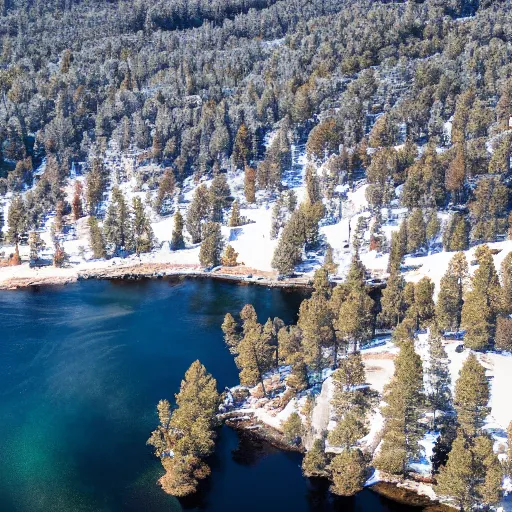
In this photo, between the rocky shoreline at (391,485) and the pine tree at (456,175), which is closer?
the rocky shoreline at (391,485)

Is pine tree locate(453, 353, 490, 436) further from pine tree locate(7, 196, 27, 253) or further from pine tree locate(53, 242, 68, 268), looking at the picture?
pine tree locate(7, 196, 27, 253)

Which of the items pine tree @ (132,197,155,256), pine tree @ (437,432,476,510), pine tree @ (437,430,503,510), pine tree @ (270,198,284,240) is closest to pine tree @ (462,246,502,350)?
pine tree @ (437,430,503,510)

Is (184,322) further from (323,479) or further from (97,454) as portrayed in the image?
(323,479)

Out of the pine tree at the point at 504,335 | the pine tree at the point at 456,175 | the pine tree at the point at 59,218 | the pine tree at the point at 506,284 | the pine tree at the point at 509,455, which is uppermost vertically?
the pine tree at the point at 456,175

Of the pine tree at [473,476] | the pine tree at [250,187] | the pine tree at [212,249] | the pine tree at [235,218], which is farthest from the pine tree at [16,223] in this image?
the pine tree at [473,476]

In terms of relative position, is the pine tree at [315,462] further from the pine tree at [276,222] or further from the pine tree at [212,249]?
the pine tree at [276,222]

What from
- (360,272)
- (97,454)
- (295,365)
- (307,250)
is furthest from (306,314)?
(307,250)

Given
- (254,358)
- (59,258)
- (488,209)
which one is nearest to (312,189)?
(488,209)
